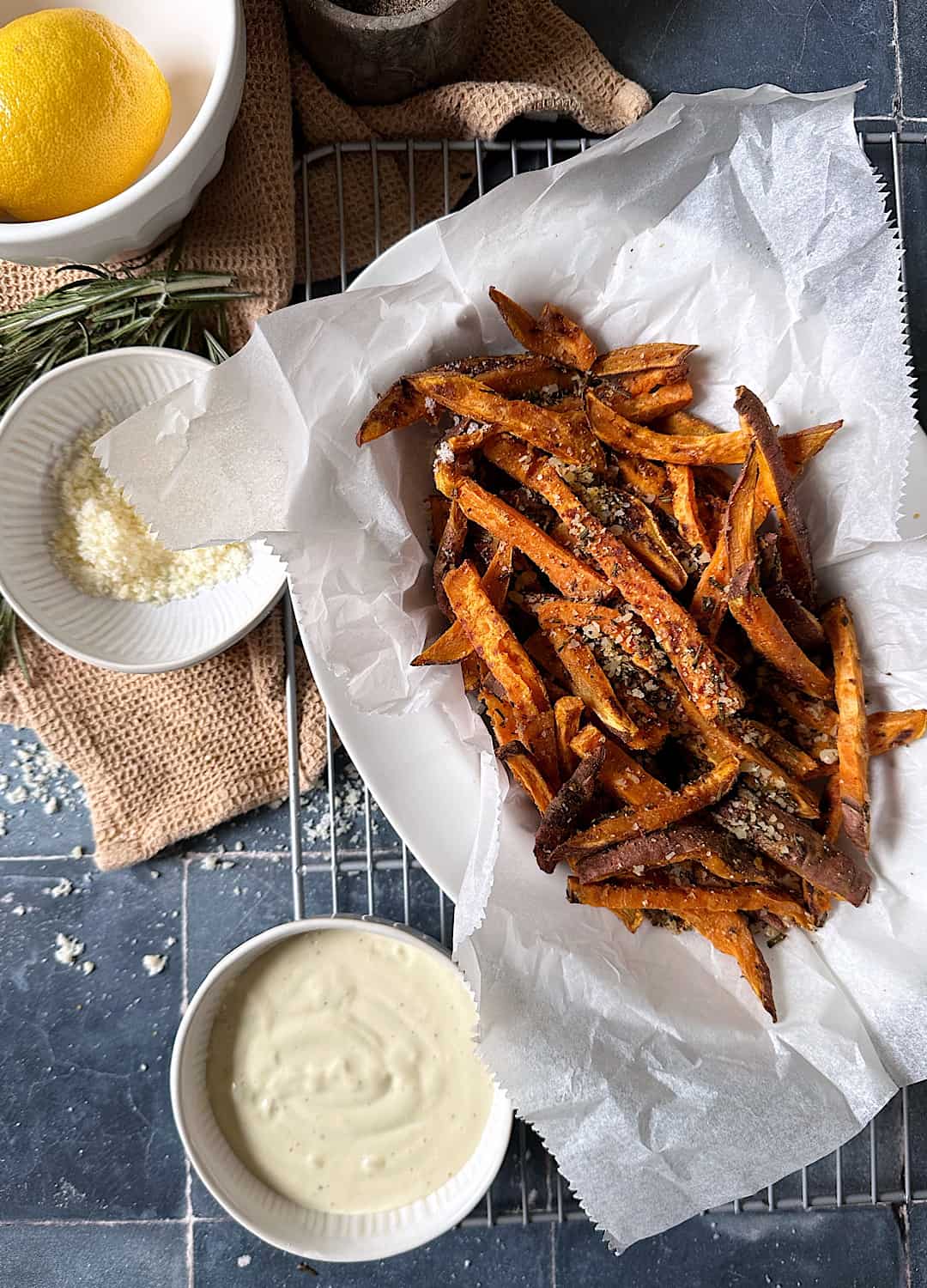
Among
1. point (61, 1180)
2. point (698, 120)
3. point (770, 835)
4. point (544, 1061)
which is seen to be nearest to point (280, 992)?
point (544, 1061)

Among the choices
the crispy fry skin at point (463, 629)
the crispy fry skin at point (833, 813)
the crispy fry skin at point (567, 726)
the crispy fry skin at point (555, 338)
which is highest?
the crispy fry skin at point (555, 338)

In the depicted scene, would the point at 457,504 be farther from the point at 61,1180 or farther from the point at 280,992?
the point at 61,1180

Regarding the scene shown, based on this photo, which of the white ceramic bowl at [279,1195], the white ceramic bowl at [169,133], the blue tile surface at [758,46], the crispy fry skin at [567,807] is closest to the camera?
the crispy fry skin at [567,807]

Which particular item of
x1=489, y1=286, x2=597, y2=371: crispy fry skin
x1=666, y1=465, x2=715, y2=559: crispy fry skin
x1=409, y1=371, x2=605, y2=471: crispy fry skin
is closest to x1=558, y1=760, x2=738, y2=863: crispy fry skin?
x1=666, y1=465, x2=715, y2=559: crispy fry skin

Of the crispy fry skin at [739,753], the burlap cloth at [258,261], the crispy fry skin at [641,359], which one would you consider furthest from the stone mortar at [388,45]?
the crispy fry skin at [739,753]

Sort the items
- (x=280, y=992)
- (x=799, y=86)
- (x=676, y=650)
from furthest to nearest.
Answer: (x=799, y=86) < (x=280, y=992) < (x=676, y=650)

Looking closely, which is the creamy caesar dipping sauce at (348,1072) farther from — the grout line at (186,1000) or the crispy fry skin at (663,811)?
the crispy fry skin at (663,811)
